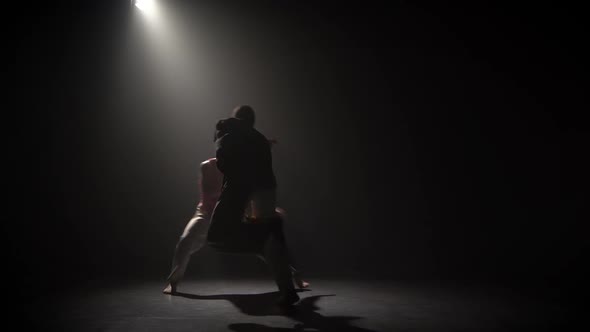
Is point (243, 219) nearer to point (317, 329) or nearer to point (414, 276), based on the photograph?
point (317, 329)

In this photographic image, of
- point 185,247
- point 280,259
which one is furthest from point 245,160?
point 185,247

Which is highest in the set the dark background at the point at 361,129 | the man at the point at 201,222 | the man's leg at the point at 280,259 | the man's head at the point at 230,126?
the dark background at the point at 361,129

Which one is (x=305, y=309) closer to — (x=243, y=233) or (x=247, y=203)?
(x=243, y=233)

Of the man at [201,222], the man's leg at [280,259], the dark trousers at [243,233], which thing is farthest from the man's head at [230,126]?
the man at [201,222]

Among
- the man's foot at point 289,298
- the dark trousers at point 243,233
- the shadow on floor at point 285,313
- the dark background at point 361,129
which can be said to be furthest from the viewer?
the dark background at point 361,129

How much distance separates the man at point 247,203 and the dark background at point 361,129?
10.1ft

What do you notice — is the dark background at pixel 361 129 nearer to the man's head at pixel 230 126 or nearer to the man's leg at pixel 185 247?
the man's leg at pixel 185 247

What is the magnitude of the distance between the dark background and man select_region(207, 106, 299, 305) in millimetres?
3078

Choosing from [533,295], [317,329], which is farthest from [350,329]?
[533,295]

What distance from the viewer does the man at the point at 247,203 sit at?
323cm

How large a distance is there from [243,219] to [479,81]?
173 inches

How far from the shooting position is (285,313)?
3.22m

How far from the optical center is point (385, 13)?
6445 mm

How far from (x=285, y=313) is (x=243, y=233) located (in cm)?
57
